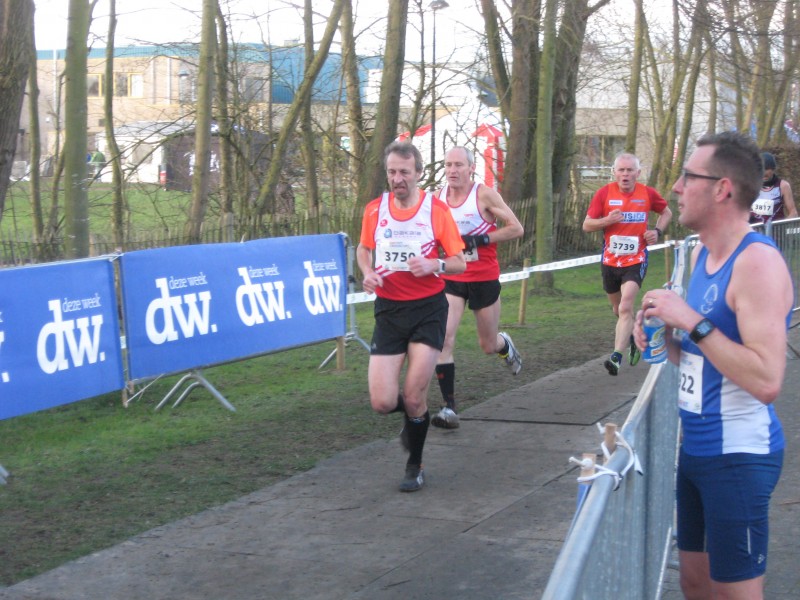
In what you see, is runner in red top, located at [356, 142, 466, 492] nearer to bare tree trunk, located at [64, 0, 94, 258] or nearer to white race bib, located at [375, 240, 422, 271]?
white race bib, located at [375, 240, 422, 271]

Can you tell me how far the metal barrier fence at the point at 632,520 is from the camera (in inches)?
80.1

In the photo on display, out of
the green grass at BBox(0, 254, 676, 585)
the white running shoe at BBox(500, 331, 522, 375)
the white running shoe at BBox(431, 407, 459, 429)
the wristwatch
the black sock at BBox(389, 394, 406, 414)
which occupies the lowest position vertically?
the green grass at BBox(0, 254, 676, 585)

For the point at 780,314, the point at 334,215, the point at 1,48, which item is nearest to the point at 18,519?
the point at 780,314

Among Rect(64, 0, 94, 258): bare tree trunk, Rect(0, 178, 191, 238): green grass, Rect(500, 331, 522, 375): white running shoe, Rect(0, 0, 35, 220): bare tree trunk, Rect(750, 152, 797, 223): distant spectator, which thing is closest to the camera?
Rect(500, 331, 522, 375): white running shoe

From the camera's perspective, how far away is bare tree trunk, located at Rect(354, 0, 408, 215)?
15.8 m

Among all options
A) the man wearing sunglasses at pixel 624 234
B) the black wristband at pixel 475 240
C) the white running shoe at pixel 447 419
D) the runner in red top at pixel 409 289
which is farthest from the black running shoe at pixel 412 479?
the man wearing sunglasses at pixel 624 234

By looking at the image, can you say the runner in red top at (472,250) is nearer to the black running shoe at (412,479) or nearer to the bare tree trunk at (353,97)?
the black running shoe at (412,479)

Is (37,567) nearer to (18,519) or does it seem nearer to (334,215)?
(18,519)

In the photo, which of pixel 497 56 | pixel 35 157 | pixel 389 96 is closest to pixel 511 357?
pixel 389 96

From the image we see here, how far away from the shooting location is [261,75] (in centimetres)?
2238

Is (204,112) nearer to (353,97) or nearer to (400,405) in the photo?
(353,97)

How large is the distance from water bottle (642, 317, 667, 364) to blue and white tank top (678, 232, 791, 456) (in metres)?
0.09

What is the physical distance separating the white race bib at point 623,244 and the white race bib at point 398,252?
3920 mm

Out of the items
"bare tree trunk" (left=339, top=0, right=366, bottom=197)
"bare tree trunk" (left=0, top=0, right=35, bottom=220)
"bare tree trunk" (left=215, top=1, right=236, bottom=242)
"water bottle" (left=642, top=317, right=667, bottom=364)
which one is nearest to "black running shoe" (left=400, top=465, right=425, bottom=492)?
"water bottle" (left=642, top=317, right=667, bottom=364)
